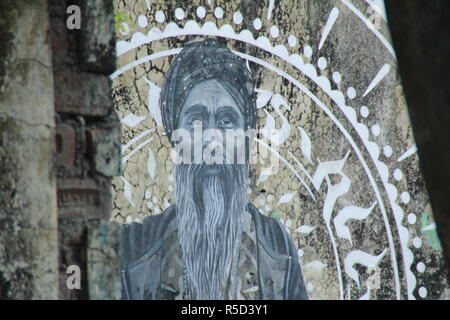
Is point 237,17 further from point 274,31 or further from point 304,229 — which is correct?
point 304,229

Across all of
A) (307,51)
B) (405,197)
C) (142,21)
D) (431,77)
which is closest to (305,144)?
(307,51)

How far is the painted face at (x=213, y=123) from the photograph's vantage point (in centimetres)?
598

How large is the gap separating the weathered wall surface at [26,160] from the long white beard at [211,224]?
3327mm

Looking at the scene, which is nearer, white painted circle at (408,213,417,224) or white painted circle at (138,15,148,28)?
white painted circle at (138,15,148,28)

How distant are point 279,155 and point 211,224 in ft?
2.18

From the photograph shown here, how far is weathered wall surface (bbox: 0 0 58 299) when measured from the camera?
2459 millimetres

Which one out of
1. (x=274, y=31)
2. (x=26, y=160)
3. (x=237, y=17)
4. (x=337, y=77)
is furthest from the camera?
(x=337, y=77)

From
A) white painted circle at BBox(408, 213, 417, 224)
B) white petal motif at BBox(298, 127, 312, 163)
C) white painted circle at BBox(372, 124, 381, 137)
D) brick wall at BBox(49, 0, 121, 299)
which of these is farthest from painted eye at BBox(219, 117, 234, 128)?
brick wall at BBox(49, 0, 121, 299)

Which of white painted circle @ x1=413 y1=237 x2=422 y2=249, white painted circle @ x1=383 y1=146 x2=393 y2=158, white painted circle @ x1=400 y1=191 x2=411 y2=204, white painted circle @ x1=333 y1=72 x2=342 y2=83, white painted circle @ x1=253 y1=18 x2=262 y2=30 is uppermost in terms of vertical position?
white painted circle @ x1=253 y1=18 x2=262 y2=30

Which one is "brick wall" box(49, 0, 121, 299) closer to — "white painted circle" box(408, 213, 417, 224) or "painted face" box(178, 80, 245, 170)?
"painted face" box(178, 80, 245, 170)

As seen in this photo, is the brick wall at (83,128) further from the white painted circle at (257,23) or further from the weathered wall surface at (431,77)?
the white painted circle at (257,23)

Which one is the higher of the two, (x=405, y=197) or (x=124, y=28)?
(x=124, y=28)

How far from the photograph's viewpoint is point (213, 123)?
237 inches

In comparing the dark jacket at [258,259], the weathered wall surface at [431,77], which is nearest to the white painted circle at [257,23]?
the dark jacket at [258,259]
